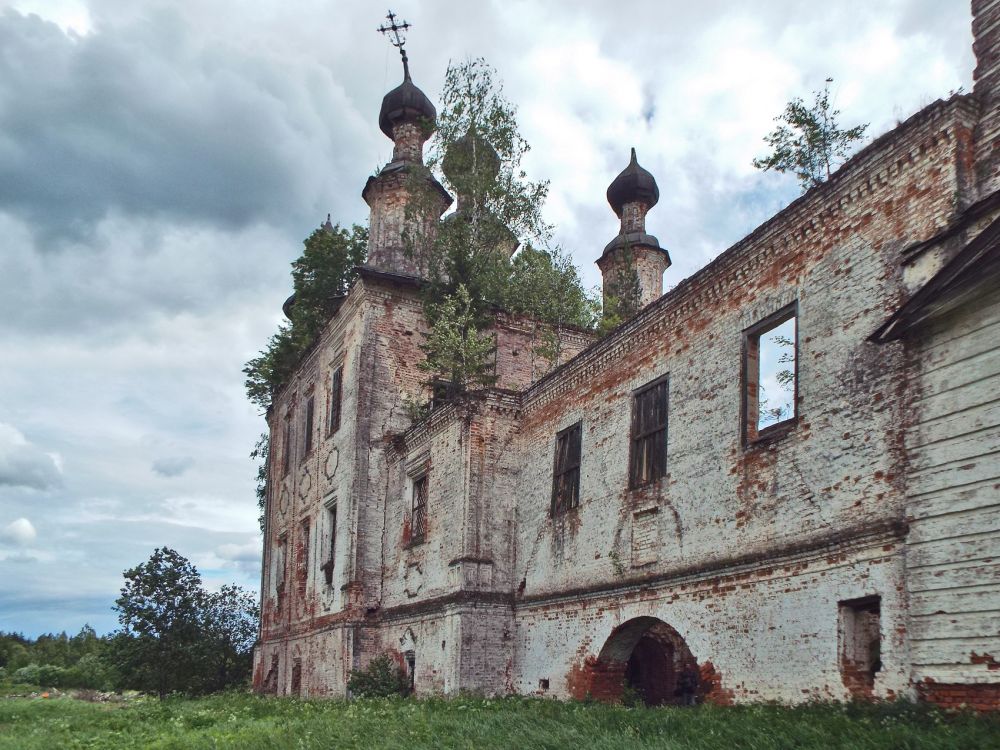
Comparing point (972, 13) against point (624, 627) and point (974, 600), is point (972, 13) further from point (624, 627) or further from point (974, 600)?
point (624, 627)

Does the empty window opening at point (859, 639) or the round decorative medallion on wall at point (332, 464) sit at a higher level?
the round decorative medallion on wall at point (332, 464)

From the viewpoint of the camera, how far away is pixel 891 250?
8836 millimetres

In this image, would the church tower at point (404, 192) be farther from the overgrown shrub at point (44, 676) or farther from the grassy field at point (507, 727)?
the overgrown shrub at point (44, 676)

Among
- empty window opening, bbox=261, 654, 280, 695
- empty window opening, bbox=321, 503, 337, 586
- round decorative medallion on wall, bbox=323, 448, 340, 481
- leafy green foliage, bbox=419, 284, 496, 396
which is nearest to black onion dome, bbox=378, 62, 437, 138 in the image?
leafy green foliage, bbox=419, 284, 496, 396

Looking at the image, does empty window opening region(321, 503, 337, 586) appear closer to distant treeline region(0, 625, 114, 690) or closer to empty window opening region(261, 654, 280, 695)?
empty window opening region(261, 654, 280, 695)

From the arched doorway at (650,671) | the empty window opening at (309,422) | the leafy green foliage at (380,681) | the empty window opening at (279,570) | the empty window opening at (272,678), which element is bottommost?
the empty window opening at (272,678)

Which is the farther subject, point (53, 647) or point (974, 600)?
point (53, 647)

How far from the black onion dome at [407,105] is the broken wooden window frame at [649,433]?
13.0 metres

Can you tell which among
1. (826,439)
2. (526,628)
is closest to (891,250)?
(826,439)

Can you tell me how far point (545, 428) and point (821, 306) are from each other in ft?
21.6

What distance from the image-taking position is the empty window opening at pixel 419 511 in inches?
692

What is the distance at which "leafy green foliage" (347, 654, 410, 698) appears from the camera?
16.7 metres

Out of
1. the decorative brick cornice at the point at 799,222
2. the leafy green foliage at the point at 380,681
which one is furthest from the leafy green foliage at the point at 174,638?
the decorative brick cornice at the point at 799,222

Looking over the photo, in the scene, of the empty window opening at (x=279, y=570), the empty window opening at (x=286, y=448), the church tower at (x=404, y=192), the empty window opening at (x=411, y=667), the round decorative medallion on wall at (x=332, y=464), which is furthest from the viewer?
the empty window opening at (x=286, y=448)
